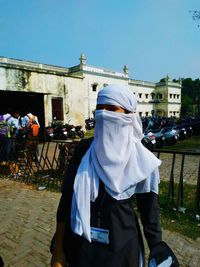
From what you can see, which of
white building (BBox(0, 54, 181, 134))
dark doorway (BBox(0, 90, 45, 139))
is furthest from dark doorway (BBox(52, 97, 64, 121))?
dark doorway (BBox(0, 90, 45, 139))

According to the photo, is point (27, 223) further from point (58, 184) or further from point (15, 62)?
point (15, 62)

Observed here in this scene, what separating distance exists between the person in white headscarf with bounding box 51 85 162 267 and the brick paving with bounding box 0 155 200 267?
2109 mm

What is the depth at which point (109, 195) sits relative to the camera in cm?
168

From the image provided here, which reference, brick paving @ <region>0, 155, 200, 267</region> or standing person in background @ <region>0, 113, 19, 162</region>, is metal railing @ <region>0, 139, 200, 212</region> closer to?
standing person in background @ <region>0, 113, 19, 162</region>

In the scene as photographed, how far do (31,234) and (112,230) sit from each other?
309cm

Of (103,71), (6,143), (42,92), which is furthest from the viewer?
(103,71)

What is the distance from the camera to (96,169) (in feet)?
5.68

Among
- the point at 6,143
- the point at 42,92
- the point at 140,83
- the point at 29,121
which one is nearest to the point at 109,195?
the point at 6,143

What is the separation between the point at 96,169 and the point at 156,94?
55.2m

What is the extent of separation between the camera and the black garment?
1642 mm

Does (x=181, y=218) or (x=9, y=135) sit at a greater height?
(x=9, y=135)

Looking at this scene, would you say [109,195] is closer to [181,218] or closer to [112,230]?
[112,230]

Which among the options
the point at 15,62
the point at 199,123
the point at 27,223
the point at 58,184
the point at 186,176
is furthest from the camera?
the point at 15,62

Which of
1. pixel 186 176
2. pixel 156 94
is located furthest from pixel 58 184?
pixel 156 94
